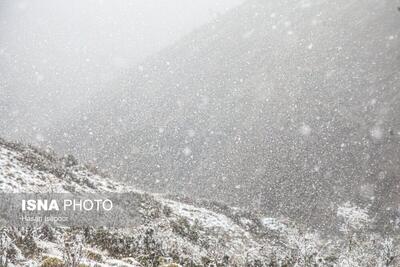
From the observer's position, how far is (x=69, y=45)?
107 meters

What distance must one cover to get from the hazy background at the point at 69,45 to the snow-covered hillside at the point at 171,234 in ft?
133

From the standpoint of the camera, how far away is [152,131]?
168ft

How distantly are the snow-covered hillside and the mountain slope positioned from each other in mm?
4669

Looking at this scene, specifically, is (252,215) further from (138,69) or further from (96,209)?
(138,69)

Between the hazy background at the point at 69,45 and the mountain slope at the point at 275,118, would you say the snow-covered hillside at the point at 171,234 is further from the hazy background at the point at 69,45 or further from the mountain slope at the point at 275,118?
the hazy background at the point at 69,45

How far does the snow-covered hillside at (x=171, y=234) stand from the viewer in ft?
44.1

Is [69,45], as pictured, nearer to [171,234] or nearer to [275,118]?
[275,118]

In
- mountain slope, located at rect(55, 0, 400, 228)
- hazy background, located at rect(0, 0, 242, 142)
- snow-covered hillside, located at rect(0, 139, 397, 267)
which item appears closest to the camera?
snow-covered hillside, located at rect(0, 139, 397, 267)

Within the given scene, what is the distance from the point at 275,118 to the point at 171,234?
26.7 metres

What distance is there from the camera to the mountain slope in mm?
33594

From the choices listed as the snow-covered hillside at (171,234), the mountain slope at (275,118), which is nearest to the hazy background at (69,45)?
the mountain slope at (275,118)

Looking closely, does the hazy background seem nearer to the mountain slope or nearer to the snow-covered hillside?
the mountain slope

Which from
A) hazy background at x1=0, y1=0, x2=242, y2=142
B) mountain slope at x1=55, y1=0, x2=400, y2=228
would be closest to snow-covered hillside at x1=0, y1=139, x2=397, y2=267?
mountain slope at x1=55, y1=0, x2=400, y2=228

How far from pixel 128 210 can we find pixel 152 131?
3104 centimetres
